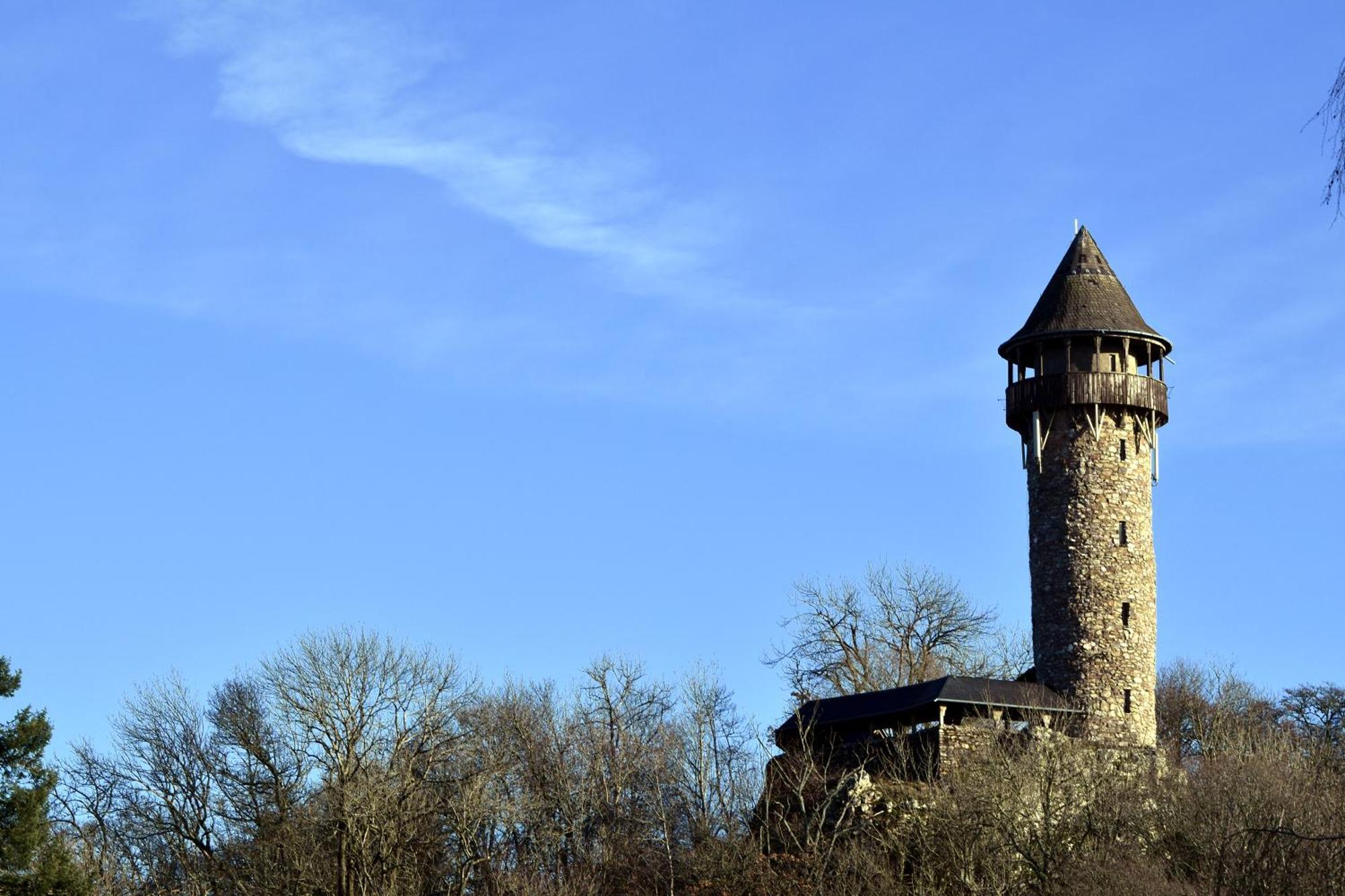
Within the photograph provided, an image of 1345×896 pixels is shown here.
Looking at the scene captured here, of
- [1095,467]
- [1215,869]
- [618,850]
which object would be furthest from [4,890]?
[1095,467]

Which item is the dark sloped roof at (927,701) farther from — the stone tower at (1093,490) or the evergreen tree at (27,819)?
the evergreen tree at (27,819)

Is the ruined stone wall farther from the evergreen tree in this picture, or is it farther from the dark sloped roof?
the evergreen tree

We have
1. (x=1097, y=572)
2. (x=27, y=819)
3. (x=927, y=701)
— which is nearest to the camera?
(x=27, y=819)

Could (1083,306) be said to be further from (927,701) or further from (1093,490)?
(927,701)

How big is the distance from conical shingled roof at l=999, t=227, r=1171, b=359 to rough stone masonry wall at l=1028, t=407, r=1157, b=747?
1.95 m

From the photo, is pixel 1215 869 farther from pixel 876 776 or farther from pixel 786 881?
pixel 876 776

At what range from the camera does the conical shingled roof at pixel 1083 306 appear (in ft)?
142

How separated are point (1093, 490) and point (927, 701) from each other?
20.7ft

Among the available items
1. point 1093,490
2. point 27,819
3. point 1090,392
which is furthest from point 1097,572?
point 27,819

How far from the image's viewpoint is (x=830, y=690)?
5581cm

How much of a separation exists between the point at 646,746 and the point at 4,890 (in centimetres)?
1734

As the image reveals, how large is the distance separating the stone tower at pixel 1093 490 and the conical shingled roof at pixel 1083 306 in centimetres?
4

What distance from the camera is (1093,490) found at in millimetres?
42031

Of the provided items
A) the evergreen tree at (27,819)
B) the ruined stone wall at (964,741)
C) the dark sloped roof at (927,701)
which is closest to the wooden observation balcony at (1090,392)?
the dark sloped roof at (927,701)
